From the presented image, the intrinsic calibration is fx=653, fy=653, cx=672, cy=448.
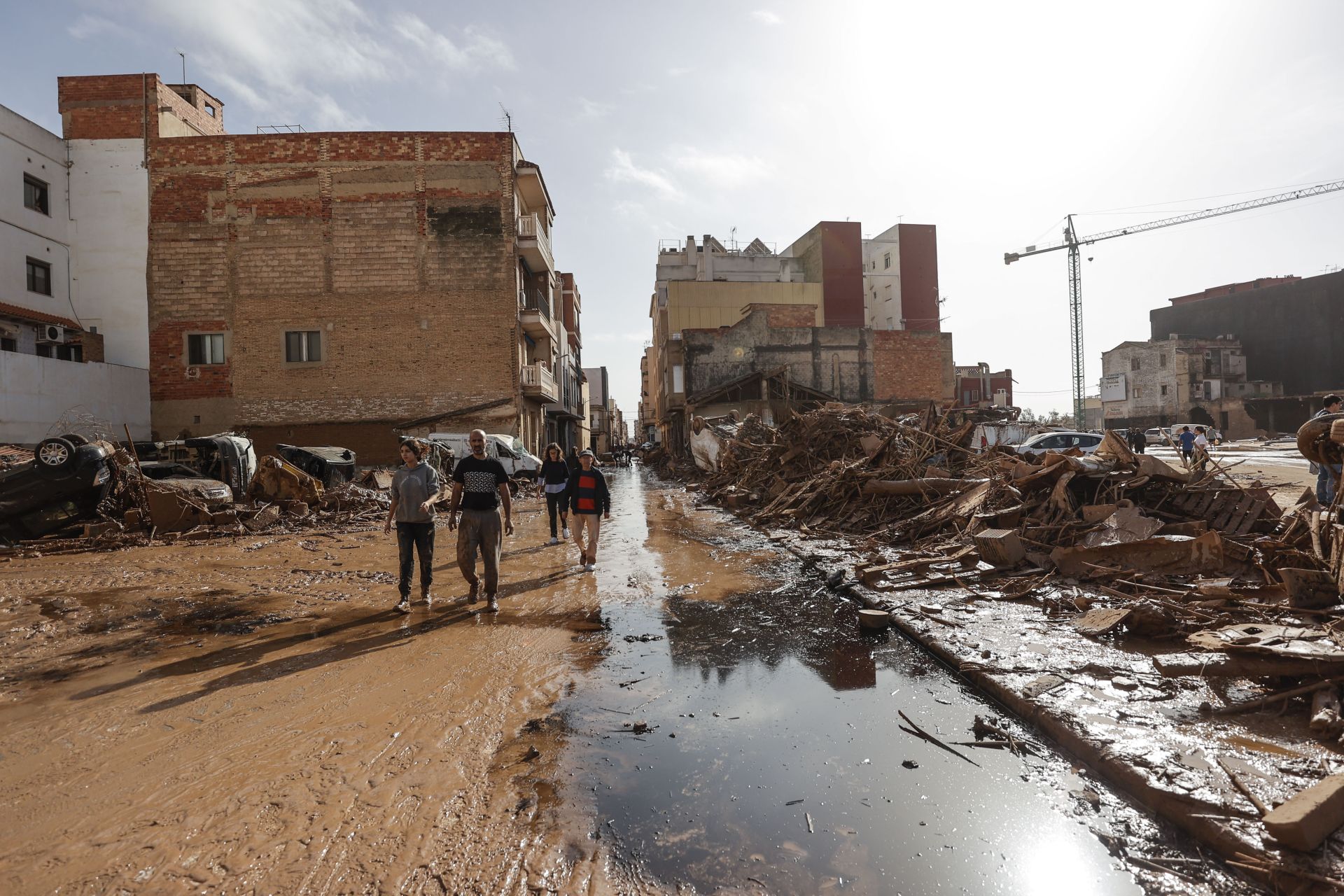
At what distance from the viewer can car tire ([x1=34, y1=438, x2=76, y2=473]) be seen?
1103 centimetres

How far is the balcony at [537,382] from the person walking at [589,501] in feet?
66.3

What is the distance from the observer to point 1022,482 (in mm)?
9391

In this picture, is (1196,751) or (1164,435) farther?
(1164,435)

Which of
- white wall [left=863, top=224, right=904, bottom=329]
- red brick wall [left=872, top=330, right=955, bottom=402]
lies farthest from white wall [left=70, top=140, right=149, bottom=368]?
white wall [left=863, top=224, right=904, bottom=329]

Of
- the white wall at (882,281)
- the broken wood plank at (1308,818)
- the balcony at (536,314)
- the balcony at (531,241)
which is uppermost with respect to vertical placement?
the white wall at (882,281)

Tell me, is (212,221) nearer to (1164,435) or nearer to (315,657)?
(315,657)

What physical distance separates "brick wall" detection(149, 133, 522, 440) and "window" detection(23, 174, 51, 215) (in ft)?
13.2

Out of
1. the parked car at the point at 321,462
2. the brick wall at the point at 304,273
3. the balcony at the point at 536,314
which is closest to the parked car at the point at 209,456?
the parked car at the point at 321,462

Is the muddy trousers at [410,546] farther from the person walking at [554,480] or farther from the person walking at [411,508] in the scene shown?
the person walking at [554,480]

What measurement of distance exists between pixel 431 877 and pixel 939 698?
3255 millimetres

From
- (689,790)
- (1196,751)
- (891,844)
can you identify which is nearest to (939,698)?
(1196,751)

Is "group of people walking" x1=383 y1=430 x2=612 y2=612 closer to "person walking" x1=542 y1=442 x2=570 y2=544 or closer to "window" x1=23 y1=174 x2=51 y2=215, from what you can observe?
"person walking" x1=542 y1=442 x2=570 y2=544

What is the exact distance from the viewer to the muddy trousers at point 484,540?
22.4ft

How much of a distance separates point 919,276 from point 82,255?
55.7 metres
